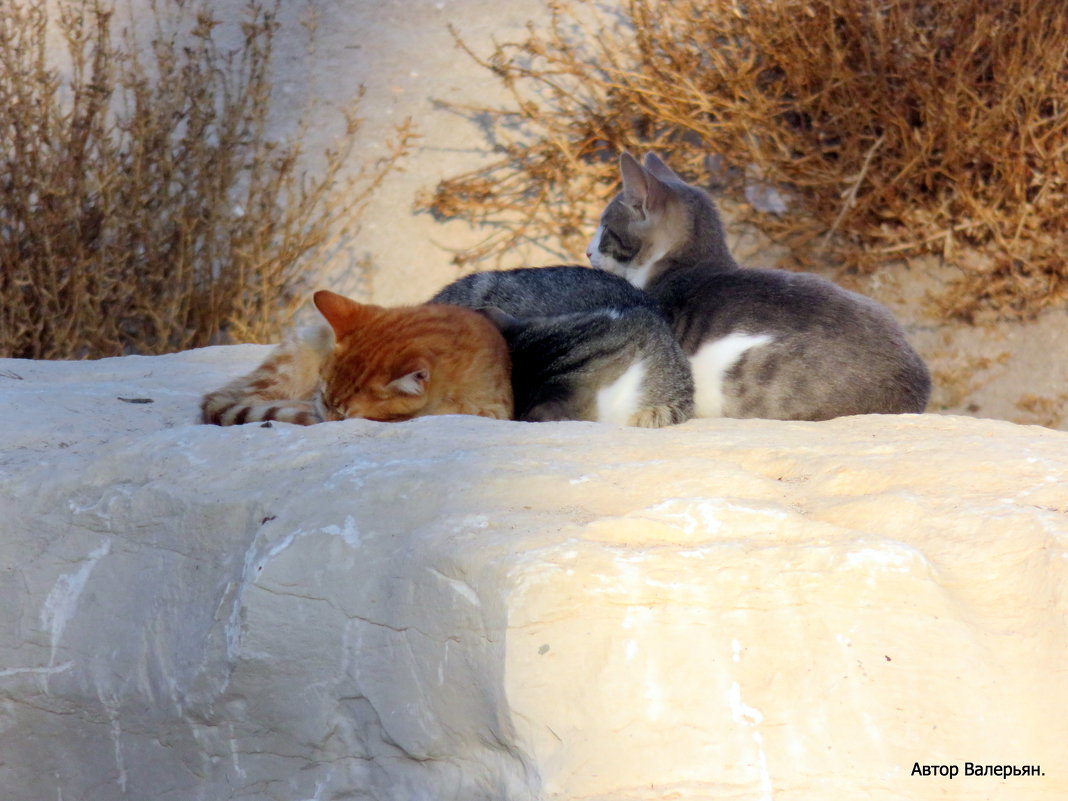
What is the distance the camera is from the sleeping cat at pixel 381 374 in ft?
9.76

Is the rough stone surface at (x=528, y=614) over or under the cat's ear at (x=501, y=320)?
under

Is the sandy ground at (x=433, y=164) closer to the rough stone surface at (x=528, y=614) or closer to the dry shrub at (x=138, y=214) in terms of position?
the dry shrub at (x=138, y=214)

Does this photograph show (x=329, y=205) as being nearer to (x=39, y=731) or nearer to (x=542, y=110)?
(x=542, y=110)

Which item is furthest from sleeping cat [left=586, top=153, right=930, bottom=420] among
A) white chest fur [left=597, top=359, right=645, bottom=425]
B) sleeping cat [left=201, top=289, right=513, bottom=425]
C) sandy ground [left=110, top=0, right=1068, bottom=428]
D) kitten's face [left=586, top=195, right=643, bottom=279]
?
sandy ground [left=110, top=0, right=1068, bottom=428]

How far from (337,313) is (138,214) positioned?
3110 mm

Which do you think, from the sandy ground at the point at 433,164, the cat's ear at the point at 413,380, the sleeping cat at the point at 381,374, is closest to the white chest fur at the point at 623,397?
the sleeping cat at the point at 381,374

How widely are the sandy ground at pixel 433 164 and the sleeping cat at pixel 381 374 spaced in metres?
3.25

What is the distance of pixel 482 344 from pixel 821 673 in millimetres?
1521

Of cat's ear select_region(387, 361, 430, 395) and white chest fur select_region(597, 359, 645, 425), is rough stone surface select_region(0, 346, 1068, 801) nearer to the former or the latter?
cat's ear select_region(387, 361, 430, 395)

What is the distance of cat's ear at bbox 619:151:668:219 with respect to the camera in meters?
4.56

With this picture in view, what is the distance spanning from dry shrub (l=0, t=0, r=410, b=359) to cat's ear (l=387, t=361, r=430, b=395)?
319 centimetres

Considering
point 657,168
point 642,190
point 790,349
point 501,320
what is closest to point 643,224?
point 642,190

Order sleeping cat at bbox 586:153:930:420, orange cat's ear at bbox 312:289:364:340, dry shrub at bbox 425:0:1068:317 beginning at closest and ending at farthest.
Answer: orange cat's ear at bbox 312:289:364:340, sleeping cat at bbox 586:153:930:420, dry shrub at bbox 425:0:1068:317

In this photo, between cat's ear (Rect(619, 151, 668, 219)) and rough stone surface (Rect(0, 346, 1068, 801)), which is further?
cat's ear (Rect(619, 151, 668, 219))
